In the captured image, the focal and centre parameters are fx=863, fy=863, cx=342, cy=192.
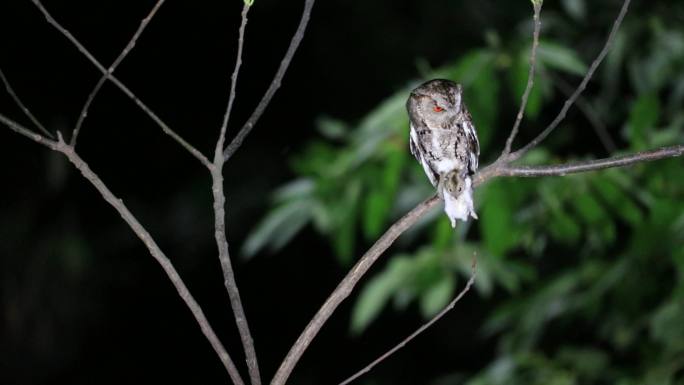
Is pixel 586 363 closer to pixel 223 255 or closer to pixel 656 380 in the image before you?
pixel 656 380

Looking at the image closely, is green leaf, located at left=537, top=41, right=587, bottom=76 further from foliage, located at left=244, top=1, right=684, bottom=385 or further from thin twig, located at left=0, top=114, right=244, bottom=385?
thin twig, located at left=0, top=114, right=244, bottom=385

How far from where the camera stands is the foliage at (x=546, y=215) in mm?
2602

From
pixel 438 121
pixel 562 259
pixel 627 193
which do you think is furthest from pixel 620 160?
pixel 562 259

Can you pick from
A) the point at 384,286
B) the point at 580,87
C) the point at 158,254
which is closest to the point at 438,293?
the point at 384,286

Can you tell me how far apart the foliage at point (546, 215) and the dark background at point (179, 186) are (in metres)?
1.96

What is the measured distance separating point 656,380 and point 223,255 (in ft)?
7.06

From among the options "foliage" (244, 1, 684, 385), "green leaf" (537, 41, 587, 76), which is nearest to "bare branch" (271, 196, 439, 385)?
"foliage" (244, 1, 684, 385)

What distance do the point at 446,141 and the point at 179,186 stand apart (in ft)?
14.6

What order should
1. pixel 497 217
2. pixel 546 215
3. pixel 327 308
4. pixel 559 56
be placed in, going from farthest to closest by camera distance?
pixel 546 215 → pixel 559 56 → pixel 497 217 → pixel 327 308

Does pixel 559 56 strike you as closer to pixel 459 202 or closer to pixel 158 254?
pixel 459 202

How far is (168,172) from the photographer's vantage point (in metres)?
5.98

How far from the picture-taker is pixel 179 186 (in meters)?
5.94

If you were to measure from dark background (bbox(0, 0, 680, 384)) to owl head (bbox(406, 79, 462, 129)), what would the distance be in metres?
3.52

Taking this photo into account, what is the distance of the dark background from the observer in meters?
5.50
